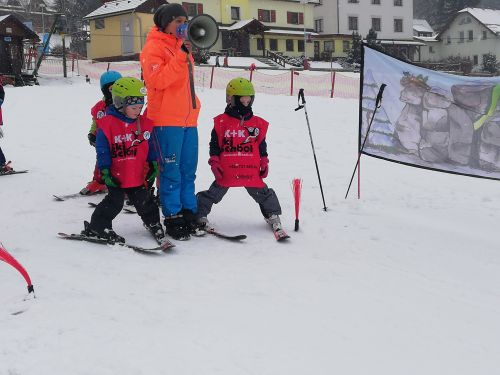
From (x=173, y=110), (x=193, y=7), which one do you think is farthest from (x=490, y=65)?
(x=173, y=110)

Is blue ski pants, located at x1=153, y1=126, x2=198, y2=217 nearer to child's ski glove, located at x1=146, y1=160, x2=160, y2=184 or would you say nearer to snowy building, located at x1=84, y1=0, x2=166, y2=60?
child's ski glove, located at x1=146, y1=160, x2=160, y2=184

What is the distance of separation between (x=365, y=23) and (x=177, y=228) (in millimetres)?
57964

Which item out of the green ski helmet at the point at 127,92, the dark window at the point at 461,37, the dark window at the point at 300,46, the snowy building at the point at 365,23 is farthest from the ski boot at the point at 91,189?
the dark window at the point at 461,37

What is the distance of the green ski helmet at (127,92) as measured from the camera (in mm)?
4730

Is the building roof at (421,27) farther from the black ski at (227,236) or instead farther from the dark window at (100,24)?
the black ski at (227,236)

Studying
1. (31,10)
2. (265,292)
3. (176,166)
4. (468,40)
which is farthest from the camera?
(31,10)

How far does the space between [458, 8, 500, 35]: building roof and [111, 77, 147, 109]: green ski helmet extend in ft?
216

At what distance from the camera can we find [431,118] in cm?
704

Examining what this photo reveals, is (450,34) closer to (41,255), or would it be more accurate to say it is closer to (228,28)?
(228,28)

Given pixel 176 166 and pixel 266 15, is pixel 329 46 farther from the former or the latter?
pixel 176 166

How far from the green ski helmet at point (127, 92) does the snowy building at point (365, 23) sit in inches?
2092

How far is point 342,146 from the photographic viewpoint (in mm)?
11852

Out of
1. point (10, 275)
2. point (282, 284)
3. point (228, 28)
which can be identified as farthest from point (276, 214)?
point (228, 28)

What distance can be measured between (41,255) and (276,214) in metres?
2.31
